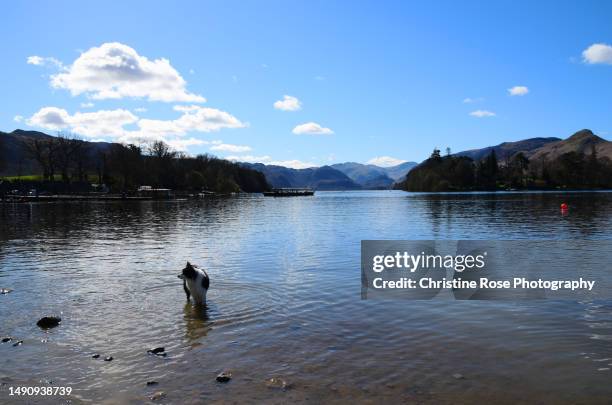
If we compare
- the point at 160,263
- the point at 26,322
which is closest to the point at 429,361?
the point at 26,322

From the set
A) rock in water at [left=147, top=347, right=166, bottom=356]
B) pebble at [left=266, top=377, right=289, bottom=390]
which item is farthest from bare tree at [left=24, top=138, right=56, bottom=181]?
pebble at [left=266, top=377, right=289, bottom=390]

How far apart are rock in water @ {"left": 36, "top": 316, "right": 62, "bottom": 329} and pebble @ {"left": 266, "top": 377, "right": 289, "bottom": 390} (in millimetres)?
8066

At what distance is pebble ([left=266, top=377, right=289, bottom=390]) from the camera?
9434 mm

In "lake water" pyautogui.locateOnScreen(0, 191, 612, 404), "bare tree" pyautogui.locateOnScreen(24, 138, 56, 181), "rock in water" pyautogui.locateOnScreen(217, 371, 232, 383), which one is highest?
"bare tree" pyautogui.locateOnScreen(24, 138, 56, 181)

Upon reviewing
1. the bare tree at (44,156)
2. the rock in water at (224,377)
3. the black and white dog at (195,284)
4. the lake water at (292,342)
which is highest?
the bare tree at (44,156)

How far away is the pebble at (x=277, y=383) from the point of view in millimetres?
9434

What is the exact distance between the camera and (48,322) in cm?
1405

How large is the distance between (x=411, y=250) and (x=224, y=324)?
21.6 meters

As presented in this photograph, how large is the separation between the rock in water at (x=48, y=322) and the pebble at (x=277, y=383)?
8.07 m

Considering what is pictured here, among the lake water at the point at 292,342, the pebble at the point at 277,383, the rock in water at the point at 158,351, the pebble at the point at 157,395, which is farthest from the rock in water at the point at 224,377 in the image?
the rock in water at the point at 158,351

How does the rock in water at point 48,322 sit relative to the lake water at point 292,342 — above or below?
above

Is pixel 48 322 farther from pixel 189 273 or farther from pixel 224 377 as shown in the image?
pixel 224 377

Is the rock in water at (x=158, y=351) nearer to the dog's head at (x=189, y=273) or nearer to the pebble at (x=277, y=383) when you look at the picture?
the pebble at (x=277, y=383)

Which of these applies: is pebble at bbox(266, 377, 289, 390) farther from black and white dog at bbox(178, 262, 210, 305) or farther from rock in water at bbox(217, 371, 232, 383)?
black and white dog at bbox(178, 262, 210, 305)
